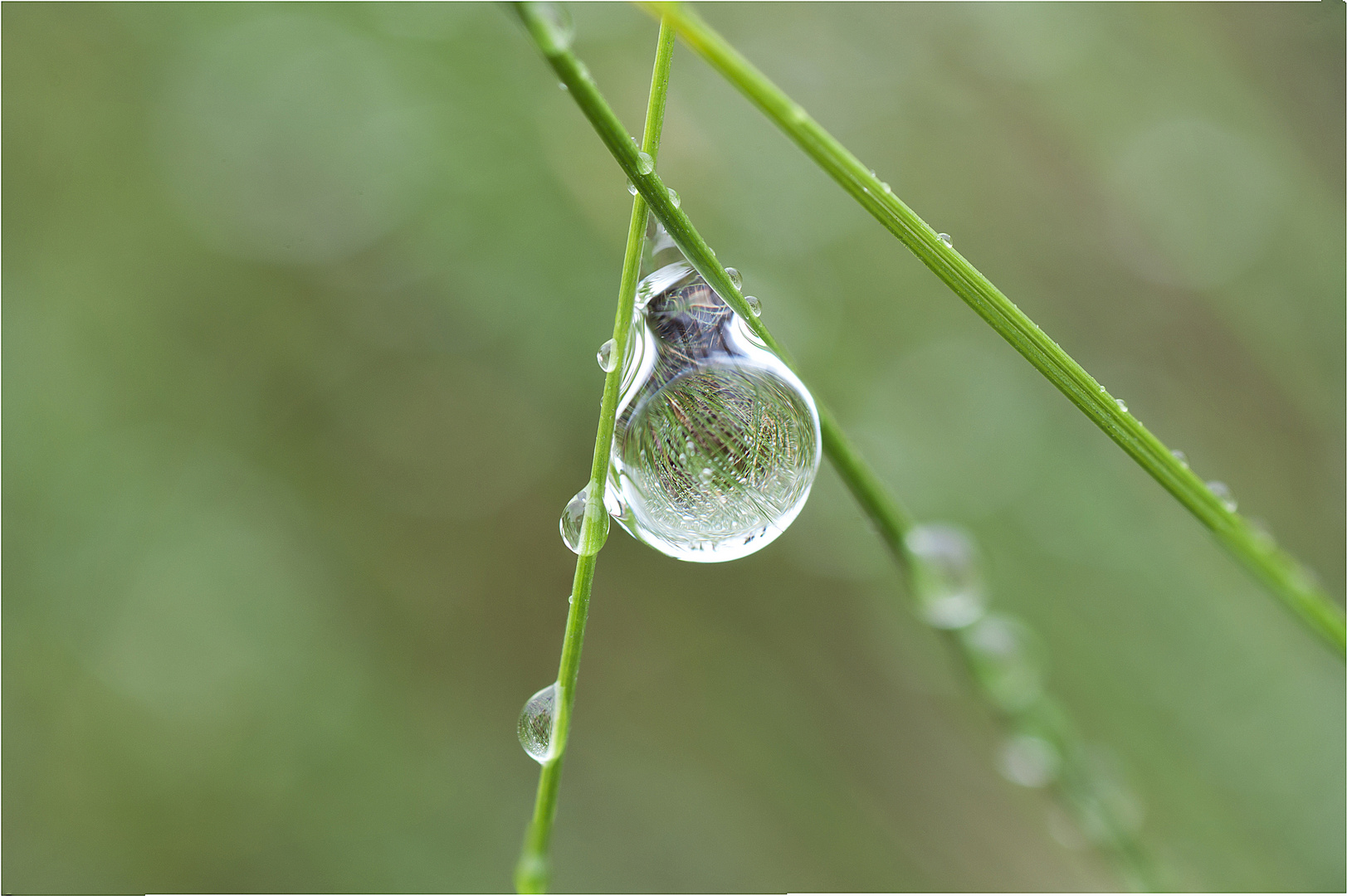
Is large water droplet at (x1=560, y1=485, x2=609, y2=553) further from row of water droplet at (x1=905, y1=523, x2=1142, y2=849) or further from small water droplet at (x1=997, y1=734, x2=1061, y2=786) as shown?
small water droplet at (x1=997, y1=734, x2=1061, y2=786)

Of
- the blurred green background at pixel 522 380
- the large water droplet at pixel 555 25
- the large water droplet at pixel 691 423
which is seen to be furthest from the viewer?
the blurred green background at pixel 522 380

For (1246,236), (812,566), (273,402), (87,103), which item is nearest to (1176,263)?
(1246,236)

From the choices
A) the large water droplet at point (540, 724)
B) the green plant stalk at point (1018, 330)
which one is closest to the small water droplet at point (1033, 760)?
the green plant stalk at point (1018, 330)

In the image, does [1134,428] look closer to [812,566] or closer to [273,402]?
[812,566]

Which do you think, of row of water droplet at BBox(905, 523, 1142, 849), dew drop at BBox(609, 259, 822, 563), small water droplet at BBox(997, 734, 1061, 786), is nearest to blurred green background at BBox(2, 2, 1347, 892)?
small water droplet at BBox(997, 734, 1061, 786)

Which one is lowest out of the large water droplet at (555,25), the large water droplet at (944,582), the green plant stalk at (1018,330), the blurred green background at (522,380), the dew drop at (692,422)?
the blurred green background at (522,380)

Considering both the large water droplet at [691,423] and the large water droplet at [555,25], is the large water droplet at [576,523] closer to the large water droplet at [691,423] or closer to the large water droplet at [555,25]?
the large water droplet at [691,423]

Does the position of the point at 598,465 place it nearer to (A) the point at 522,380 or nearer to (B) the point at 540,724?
(B) the point at 540,724

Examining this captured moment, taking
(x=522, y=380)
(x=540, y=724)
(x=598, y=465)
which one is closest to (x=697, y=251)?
(x=598, y=465)
